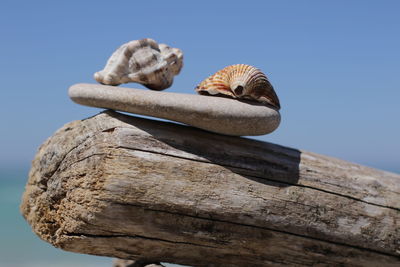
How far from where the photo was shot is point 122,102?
3.96m

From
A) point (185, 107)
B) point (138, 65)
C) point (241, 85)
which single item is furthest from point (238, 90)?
point (138, 65)

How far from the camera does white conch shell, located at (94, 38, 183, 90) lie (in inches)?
167

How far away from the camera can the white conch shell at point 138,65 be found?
167 inches

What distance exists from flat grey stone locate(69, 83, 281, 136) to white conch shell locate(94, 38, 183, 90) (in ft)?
0.73

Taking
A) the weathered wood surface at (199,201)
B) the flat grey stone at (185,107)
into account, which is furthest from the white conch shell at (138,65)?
the weathered wood surface at (199,201)

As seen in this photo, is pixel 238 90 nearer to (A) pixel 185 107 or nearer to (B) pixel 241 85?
(B) pixel 241 85

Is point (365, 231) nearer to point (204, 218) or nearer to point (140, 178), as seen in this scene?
point (204, 218)

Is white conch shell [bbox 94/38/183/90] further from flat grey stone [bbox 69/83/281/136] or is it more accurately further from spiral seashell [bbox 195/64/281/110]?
spiral seashell [bbox 195/64/281/110]

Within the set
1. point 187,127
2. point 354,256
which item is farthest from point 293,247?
point 187,127

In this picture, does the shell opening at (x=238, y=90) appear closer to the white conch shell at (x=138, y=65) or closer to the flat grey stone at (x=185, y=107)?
the flat grey stone at (x=185, y=107)

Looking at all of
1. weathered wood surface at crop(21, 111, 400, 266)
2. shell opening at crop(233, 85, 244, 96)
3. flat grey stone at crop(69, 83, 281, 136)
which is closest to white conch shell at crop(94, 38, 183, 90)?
flat grey stone at crop(69, 83, 281, 136)

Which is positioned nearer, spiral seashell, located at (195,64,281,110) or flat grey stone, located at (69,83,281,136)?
flat grey stone, located at (69,83,281,136)

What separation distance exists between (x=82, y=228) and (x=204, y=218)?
0.94m

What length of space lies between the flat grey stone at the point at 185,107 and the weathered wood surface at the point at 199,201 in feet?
0.42
